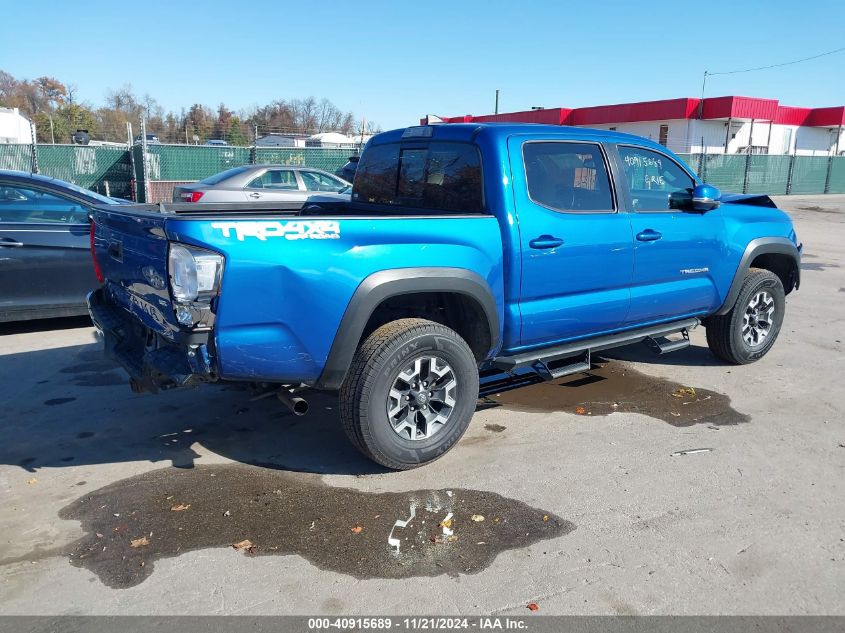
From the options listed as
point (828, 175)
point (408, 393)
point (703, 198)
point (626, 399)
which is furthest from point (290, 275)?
point (828, 175)

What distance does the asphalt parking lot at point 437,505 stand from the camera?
3.01m

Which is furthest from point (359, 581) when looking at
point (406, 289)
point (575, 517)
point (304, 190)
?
point (304, 190)

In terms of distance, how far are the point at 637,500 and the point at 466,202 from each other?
2063 mm

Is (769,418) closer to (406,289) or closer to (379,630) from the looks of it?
(406,289)

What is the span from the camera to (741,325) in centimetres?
618

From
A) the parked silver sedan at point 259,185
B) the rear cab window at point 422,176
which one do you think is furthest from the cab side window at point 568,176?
the parked silver sedan at point 259,185

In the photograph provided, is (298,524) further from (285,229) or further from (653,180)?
(653,180)

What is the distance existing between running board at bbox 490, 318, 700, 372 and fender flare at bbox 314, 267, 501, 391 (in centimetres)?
80

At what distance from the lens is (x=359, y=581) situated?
307cm

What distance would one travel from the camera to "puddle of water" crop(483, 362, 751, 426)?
16.8 feet

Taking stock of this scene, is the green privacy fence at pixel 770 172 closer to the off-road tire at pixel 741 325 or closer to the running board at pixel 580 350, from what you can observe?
the off-road tire at pixel 741 325

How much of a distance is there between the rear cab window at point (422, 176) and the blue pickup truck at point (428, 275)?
0.01 m

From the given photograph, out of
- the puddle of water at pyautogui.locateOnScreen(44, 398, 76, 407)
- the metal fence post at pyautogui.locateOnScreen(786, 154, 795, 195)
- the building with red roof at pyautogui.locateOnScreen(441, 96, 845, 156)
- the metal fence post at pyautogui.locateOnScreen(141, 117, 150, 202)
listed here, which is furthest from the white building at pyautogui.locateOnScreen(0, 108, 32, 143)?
the metal fence post at pyautogui.locateOnScreen(786, 154, 795, 195)

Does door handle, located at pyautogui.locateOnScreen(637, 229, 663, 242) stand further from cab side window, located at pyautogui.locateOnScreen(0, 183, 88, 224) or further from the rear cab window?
cab side window, located at pyautogui.locateOnScreen(0, 183, 88, 224)
